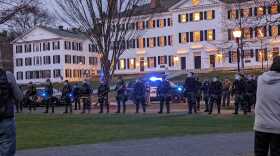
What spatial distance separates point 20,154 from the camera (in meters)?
14.1

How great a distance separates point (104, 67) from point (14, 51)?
74537 millimetres

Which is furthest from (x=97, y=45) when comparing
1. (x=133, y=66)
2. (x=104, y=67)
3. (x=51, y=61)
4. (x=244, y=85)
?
(x=51, y=61)

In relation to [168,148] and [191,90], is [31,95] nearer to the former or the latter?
[191,90]

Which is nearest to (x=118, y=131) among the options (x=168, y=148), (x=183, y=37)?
(x=168, y=148)

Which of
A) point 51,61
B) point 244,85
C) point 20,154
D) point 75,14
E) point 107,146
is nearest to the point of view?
point 20,154

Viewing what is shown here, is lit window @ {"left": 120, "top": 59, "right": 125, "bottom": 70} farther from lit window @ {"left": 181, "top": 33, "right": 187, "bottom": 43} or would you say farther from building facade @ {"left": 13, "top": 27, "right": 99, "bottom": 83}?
lit window @ {"left": 181, "top": 33, "right": 187, "bottom": 43}

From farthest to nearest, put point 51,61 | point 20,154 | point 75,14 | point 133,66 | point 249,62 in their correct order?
point 51,61 < point 133,66 < point 249,62 < point 75,14 < point 20,154

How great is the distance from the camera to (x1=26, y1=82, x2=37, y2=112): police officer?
3678 cm

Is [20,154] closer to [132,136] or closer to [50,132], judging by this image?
[132,136]

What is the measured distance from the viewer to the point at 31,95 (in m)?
37.3

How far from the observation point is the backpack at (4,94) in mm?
8828

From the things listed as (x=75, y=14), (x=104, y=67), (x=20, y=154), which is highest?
(x=75, y=14)

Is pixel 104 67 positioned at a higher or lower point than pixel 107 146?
higher

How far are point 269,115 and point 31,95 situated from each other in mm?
30496
